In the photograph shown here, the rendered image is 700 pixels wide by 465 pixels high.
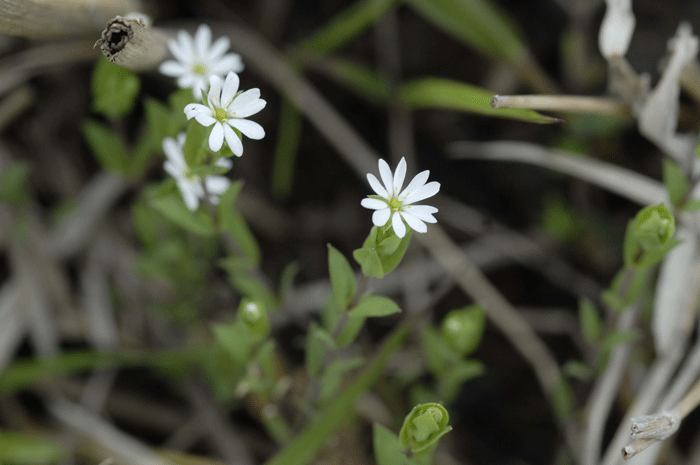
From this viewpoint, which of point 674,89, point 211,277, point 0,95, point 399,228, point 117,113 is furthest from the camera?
point 211,277

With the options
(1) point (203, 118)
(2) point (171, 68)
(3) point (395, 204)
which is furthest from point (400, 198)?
(2) point (171, 68)

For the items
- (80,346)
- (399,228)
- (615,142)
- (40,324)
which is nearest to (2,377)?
(40,324)

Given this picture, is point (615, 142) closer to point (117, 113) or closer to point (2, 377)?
point (117, 113)

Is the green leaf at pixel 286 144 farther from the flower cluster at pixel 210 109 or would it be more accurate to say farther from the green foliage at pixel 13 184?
the green foliage at pixel 13 184

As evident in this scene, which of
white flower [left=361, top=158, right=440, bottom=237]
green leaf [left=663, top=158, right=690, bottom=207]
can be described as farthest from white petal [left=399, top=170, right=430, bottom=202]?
green leaf [left=663, top=158, right=690, bottom=207]

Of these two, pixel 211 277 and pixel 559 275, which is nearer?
pixel 211 277

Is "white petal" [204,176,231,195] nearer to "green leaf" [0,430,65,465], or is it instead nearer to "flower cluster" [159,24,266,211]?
"flower cluster" [159,24,266,211]

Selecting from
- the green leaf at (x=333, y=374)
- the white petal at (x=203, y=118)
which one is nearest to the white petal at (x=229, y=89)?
the white petal at (x=203, y=118)
